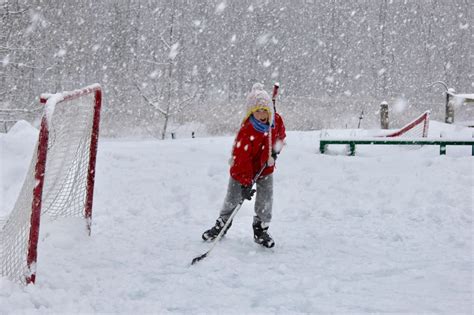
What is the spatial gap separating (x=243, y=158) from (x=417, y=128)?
422 inches

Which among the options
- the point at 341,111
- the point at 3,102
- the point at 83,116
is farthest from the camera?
the point at 341,111

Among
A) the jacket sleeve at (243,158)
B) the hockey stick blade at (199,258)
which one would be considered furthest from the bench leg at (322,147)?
the hockey stick blade at (199,258)

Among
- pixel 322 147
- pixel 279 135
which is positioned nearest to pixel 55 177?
pixel 279 135

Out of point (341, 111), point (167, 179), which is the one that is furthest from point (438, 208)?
point (341, 111)

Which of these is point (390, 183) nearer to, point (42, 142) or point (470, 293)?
point (470, 293)

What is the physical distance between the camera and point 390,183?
8031mm

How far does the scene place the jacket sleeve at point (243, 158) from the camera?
537cm

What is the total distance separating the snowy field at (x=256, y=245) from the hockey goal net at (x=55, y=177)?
0.21 m

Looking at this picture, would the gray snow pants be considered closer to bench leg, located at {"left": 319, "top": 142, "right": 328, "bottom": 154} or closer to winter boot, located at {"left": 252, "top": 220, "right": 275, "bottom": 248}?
winter boot, located at {"left": 252, "top": 220, "right": 275, "bottom": 248}

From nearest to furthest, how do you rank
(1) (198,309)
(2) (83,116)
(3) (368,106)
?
1. (1) (198,309)
2. (2) (83,116)
3. (3) (368,106)

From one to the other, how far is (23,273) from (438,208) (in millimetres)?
5401

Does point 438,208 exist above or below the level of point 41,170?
below

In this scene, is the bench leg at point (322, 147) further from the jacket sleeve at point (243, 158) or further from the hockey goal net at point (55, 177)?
the hockey goal net at point (55, 177)

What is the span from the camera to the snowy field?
371 cm
